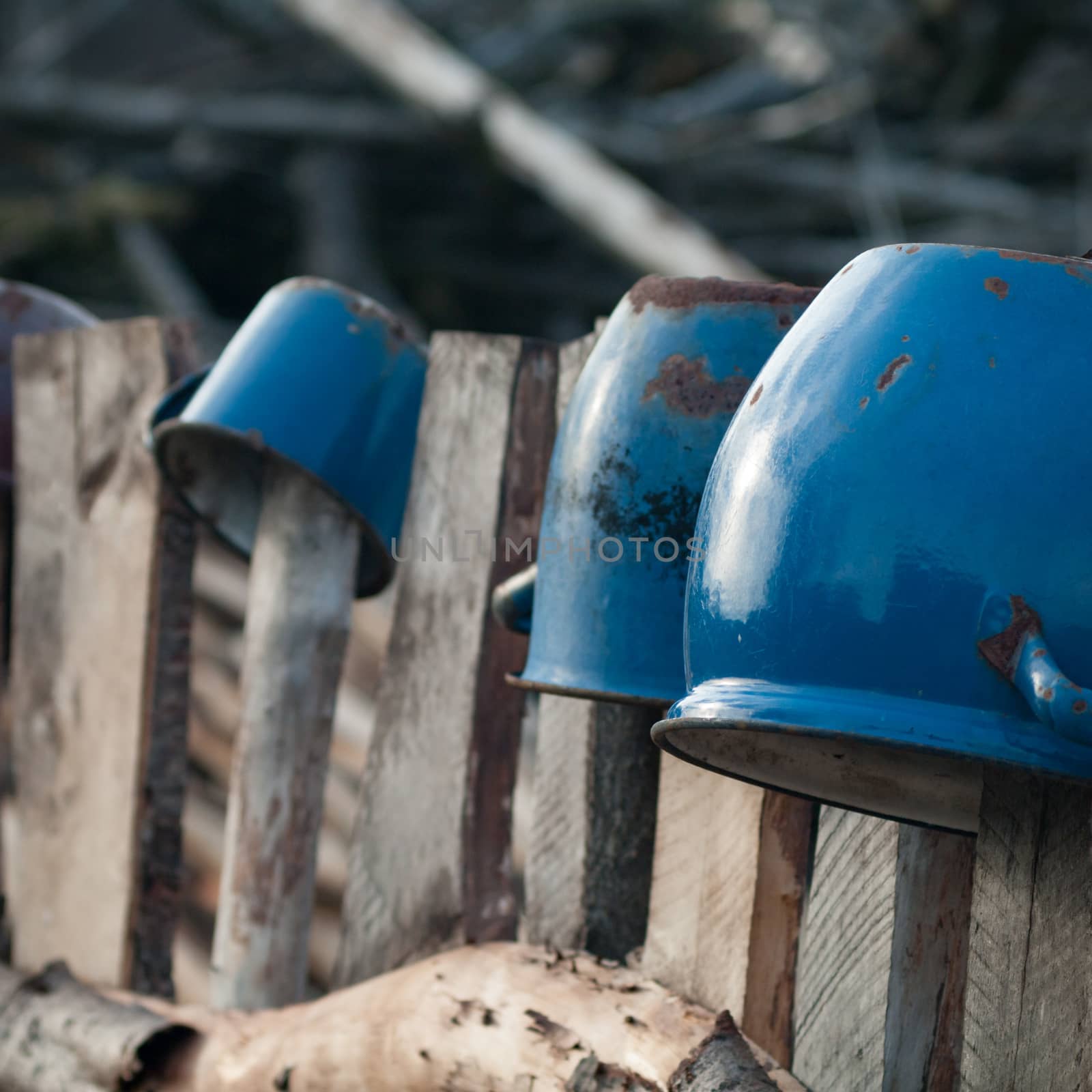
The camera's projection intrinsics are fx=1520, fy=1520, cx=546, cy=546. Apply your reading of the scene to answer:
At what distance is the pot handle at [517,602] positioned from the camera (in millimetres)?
1481

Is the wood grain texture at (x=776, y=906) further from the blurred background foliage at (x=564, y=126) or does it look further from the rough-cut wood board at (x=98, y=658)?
the blurred background foliage at (x=564, y=126)

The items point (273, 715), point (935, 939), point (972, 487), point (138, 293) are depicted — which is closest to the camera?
point (972, 487)

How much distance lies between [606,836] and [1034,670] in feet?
2.44

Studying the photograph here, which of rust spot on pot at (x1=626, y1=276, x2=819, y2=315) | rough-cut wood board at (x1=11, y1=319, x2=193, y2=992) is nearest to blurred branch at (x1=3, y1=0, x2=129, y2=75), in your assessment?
rough-cut wood board at (x1=11, y1=319, x2=193, y2=992)

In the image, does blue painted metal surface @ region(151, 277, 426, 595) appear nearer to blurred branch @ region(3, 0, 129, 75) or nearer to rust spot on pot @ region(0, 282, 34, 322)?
rust spot on pot @ region(0, 282, 34, 322)

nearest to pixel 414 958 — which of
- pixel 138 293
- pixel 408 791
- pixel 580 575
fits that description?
pixel 408 791

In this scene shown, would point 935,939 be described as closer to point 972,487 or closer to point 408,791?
point 972,487

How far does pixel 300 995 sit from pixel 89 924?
0.41m

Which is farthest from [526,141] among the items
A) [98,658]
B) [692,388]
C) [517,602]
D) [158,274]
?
[692,388]

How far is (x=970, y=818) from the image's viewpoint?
4.12ft

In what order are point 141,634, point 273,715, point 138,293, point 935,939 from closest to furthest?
point 935,939, point 273,715, point 141,634, point 138,293

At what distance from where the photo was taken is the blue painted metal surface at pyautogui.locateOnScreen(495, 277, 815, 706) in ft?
4.25

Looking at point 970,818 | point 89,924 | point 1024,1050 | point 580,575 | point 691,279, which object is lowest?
point 89,924

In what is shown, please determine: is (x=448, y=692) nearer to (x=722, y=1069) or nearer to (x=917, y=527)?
(x=722, y=1069)
